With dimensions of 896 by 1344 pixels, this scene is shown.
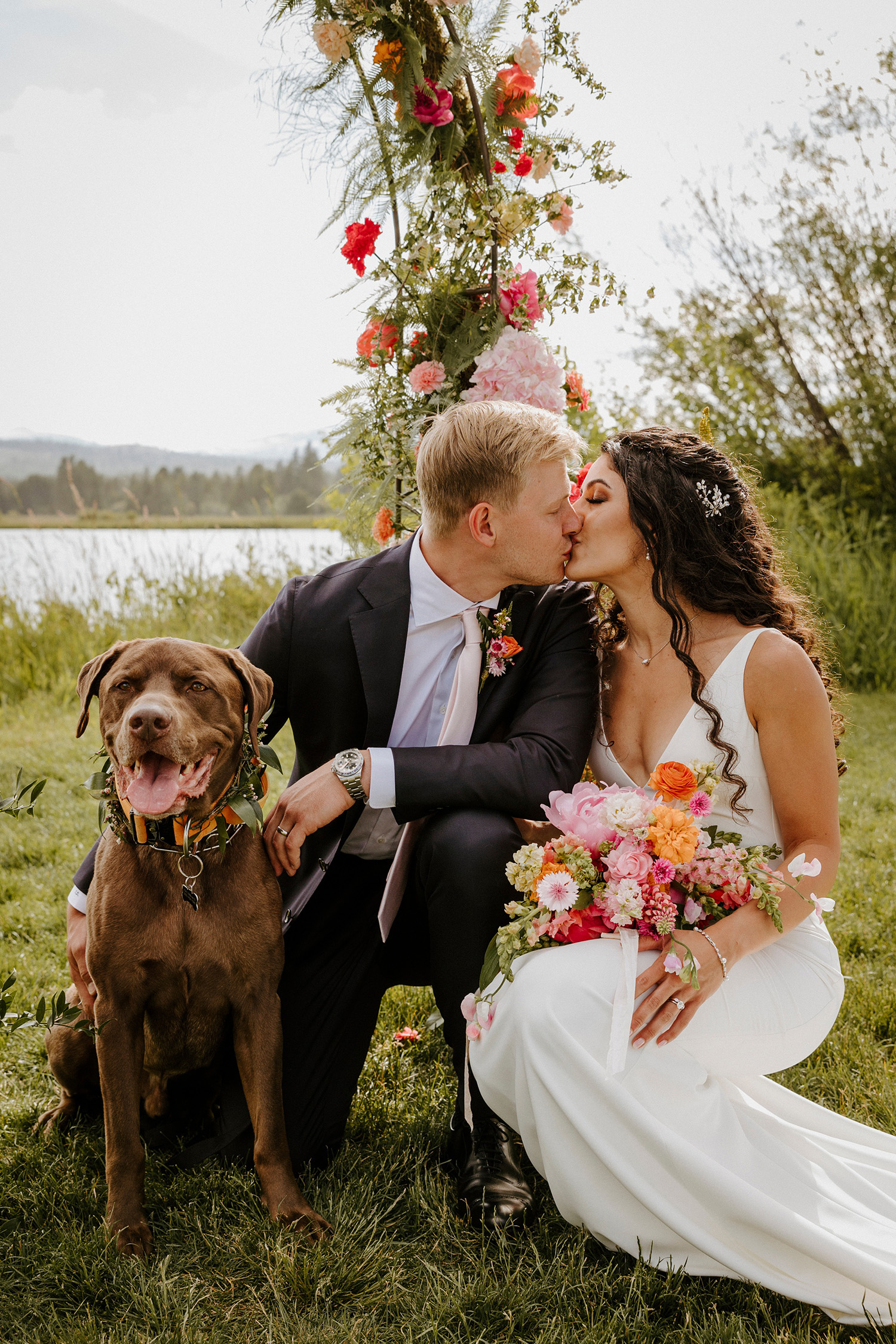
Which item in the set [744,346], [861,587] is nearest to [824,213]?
[744,346]

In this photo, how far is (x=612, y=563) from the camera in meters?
2.86

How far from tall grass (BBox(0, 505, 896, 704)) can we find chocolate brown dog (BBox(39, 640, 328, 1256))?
254 inches

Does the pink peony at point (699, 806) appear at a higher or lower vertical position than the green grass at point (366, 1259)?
higher

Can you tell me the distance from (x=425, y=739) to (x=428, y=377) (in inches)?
50.8

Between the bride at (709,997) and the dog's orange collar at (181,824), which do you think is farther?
the dog's orange collar at (181,824)

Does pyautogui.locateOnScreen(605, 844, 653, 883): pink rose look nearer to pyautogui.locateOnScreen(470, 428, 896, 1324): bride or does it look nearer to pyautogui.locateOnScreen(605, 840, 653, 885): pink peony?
pyautogui.locateOnScreen(605, 840, 653, 885): pink peony

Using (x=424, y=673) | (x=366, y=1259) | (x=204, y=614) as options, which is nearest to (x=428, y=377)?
(x=424, y=673)

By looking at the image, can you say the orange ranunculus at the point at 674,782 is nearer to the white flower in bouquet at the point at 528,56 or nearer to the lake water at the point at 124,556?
the white flower in bouquet at the point at 528,56

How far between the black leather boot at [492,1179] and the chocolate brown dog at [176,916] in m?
0.40

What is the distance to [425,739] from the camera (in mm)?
3049

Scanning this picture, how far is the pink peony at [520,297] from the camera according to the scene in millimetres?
3340

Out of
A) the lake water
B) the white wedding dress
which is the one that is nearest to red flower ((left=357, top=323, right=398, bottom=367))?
the white wedding dress

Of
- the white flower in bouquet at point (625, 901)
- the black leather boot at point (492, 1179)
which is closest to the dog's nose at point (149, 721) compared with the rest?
the white flower in bouquet at point (625, 901)

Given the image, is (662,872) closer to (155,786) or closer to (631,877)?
(631,877)
